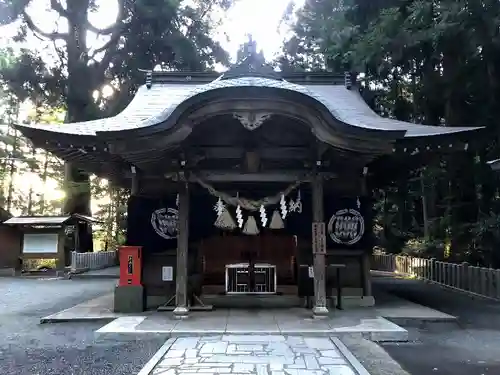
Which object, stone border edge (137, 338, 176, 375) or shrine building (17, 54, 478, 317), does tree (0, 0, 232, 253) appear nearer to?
shrine building (17, 54, 478, 317)

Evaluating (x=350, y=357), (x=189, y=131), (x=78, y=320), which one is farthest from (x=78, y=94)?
(x=350, y=357)

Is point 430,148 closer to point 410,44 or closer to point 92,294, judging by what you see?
point 410,44

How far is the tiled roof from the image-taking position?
7.51 meters

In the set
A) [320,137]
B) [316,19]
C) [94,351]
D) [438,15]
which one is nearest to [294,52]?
[316,19]

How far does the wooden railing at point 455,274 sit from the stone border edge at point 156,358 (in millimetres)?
7985

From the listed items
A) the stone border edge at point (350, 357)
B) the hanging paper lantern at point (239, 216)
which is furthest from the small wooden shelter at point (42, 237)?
the stone border edge at point (350, 357)

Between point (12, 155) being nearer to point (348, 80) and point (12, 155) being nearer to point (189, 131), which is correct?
point (348, 80)

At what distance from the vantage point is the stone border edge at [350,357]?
16.5ft

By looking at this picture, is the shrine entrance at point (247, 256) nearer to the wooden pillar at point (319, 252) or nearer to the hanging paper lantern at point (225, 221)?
the hanging paper lantern at point (225, 221)

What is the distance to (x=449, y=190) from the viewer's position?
14750mm

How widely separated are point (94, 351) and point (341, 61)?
39.5ft

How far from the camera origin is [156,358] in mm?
5484

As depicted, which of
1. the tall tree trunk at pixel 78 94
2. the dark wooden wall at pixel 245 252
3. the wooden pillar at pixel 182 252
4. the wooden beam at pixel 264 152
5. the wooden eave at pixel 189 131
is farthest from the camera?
the tall tree trunk at pixel 78 94

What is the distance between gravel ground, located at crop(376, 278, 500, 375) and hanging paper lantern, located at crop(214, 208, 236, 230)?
148 inches
